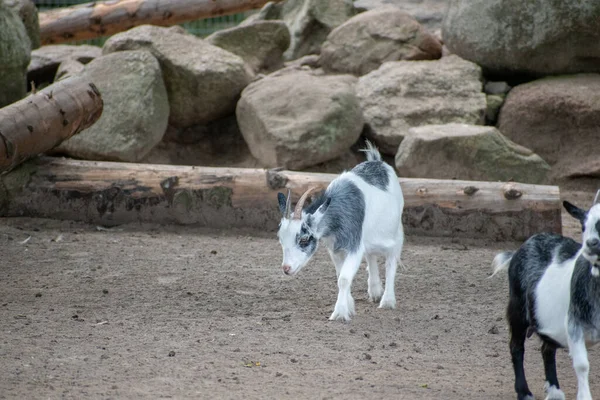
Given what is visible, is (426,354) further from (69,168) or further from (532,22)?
(532,22)

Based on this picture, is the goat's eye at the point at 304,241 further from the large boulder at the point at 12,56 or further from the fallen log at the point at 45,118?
the large boulder at the point at 12,56

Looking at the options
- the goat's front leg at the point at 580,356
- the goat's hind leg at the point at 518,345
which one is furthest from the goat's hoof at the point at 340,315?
the goat's front leg at the point at 580,356

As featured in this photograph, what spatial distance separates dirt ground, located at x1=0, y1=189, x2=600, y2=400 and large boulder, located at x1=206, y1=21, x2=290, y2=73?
14.6ft

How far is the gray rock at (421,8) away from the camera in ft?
43.9

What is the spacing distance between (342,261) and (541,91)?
18.4 ft

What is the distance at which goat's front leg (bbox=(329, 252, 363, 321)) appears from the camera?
5805 millimetres

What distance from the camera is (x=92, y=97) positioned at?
885 cm

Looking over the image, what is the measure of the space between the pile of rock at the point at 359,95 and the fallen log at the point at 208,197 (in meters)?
1.09

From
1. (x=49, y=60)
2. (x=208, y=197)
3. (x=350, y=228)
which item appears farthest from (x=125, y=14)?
(x=350, y=228)

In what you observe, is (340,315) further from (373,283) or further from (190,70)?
(190,70)

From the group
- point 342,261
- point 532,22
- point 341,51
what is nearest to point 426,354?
point 342,261

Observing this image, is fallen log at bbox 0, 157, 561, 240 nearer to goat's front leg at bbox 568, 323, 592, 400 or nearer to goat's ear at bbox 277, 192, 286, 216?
goat's ear at bbox 277, 192, 286, 216

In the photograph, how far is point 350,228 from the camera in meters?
6.07

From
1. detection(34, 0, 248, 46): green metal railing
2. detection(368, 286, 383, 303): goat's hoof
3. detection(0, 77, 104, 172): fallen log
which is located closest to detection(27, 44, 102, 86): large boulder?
detection(34, 0, 248, 46): green metal railing
